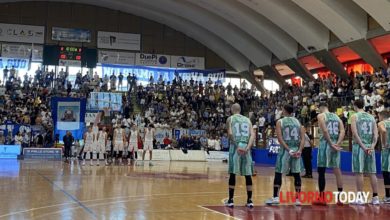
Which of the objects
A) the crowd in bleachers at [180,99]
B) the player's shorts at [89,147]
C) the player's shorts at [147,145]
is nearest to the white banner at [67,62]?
the crowd in bleachers at [180,99]

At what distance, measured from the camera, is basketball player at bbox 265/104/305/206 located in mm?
9016

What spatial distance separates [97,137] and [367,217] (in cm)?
1484

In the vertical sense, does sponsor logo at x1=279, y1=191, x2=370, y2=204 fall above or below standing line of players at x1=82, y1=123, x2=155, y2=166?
below

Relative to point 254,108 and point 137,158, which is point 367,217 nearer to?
point 137,158

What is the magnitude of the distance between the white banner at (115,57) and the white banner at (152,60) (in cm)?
56

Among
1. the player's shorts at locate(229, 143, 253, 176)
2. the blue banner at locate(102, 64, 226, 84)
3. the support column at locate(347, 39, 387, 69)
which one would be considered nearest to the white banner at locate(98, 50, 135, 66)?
the blue banner at locate(102, 64, 226, 84)

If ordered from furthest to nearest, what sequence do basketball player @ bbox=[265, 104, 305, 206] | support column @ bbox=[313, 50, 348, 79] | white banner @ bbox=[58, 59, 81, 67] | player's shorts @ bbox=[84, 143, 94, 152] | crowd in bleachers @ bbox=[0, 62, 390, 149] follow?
1. white banner @ bbox=[58, 59, 81, 67]
2. support column @ bbox=[313, 50, 348, 79]
3. crowd in bleachers @ bbox=[0, 62, 390, 149]
4. player's shorts @ bbox=[84, 143, 94, 152]
5. basketball player @ bbox=[265, 104, 305, 206]

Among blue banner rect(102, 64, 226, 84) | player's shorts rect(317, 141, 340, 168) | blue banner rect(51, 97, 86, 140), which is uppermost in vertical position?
blue banner rect(102, 64, 226, 84)

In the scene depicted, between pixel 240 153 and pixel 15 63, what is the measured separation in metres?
34.5

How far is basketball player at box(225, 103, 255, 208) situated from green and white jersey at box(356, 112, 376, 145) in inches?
94.1

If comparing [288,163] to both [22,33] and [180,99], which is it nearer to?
[180,99]

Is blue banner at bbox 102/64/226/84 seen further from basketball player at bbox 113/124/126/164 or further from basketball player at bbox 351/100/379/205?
basketball player at bbox 351/100/379/205

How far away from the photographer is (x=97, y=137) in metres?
20.7

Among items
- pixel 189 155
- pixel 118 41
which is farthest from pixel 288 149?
pixel 118 41
